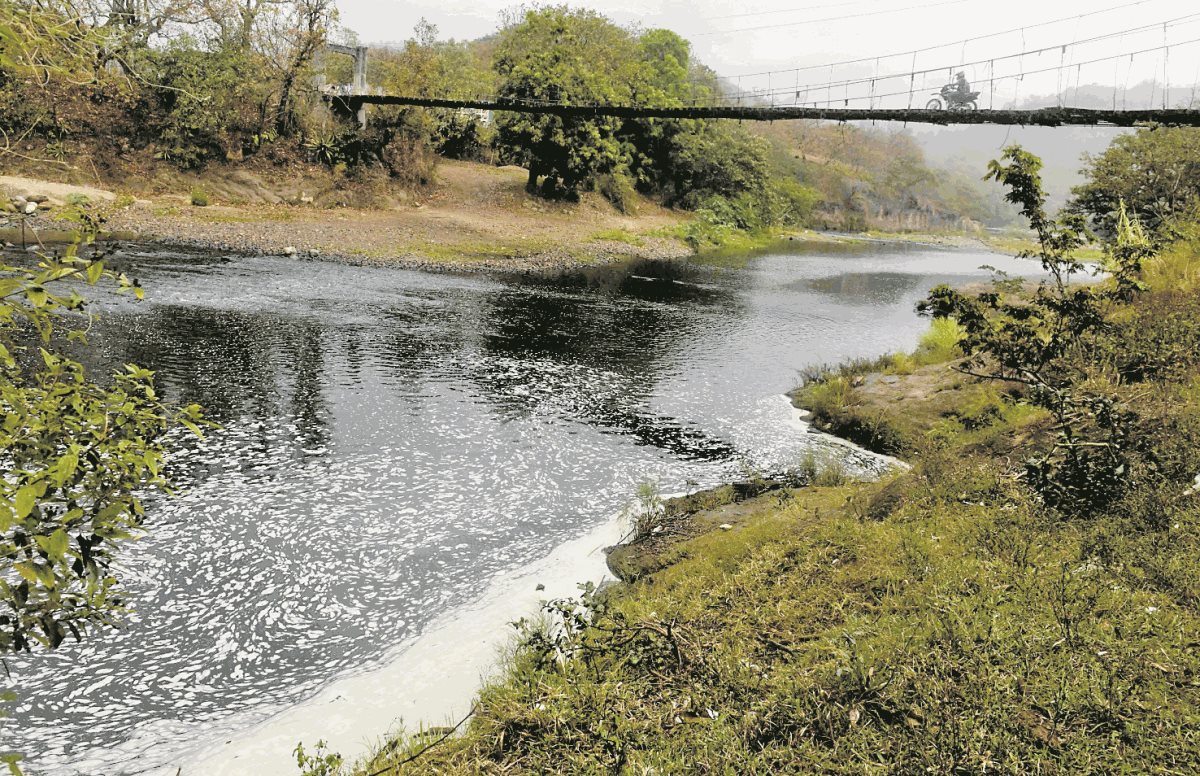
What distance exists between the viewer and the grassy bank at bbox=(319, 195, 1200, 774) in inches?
130

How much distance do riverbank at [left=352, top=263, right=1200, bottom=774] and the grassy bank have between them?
1cm

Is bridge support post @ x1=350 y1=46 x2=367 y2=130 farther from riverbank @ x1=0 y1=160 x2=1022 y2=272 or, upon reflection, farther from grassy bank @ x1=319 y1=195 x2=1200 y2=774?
grassy bank @ x1=319 y1=195 x2=1200 y2=774

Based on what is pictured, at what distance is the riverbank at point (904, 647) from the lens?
10.8ft

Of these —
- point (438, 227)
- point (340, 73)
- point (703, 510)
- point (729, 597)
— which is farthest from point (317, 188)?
point (729, 597)

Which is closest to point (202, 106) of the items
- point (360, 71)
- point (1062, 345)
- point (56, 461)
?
point (360, 71)

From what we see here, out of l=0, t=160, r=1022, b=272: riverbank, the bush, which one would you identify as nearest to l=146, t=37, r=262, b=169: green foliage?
l=0, t=160, r=1022, b=272: riverbank

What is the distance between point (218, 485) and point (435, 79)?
1325 inches

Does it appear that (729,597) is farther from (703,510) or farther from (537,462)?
(537,462)

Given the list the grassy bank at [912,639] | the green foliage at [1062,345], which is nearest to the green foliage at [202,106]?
the green foliage at [1062,345]

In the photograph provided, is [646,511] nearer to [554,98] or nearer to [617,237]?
[617,237]

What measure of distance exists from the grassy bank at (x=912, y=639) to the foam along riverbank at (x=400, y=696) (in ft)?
1.28

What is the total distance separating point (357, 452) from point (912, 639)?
7413mm

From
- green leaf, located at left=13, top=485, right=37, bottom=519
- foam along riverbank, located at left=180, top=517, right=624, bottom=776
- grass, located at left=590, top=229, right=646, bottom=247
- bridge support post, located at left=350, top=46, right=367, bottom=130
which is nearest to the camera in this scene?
green leaf, located at left=13, top=485, right=37, bottom=519

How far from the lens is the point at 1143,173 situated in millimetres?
26078
